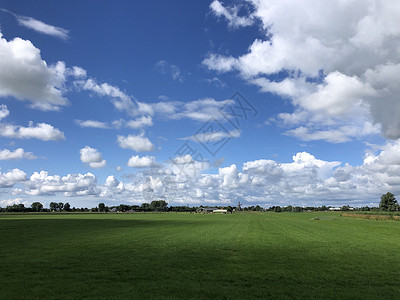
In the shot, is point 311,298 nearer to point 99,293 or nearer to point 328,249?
point 99,293

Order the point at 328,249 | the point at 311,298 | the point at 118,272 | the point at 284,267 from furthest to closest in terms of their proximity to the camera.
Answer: the point at 328,249 → the point at 284,267 → the point at 118,272 → the point at 311,298

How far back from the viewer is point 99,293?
13664mm

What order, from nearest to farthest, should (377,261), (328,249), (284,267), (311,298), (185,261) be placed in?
(311,298), (284,267), (185,261), (377,261), (328,249)

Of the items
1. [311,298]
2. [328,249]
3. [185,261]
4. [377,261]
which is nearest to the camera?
[311,298]

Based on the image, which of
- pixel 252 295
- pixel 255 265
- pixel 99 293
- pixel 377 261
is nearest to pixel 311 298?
pixel 252 295

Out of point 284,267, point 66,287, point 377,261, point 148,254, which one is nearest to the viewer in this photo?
point 66,287

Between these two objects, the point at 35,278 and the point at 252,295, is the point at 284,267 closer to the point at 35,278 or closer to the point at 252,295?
the point at 252,295

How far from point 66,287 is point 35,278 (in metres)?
2.81

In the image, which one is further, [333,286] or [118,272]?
[118,272]

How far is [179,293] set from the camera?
13.8 m

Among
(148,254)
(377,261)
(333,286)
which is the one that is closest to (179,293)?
(333,286)

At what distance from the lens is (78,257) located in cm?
2292

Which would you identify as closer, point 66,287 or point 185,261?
point 66,287

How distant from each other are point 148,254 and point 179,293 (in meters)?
11.5
